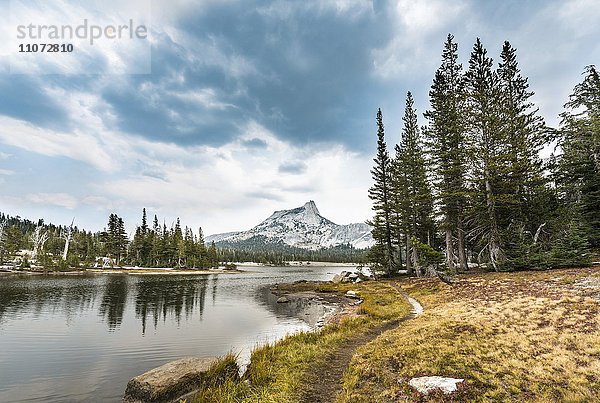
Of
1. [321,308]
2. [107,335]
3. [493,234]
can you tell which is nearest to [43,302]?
[107,335]

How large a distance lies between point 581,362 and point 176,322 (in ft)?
82.0

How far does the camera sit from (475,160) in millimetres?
34031

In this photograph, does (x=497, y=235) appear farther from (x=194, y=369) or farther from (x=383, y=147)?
(x=194, y=369)

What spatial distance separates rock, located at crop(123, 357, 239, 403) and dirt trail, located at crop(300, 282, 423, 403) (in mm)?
3159

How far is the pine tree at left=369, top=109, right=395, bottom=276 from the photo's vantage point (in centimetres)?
4822

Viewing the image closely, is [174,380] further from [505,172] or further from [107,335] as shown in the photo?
[505,172]

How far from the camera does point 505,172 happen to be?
31.2 m

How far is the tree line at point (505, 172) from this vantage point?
30562 mm

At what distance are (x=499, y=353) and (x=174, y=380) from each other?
11.0 metres

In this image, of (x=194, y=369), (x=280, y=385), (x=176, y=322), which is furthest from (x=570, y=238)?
(x=176, y=322)

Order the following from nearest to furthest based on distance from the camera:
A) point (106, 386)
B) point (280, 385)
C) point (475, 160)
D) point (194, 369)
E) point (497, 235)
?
point (280, 385)
point (194, 369)
point (106, 386)
point (497, 235)
point (475, 160)

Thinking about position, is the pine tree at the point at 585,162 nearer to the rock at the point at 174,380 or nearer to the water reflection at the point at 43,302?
the rock at the point at 174,380

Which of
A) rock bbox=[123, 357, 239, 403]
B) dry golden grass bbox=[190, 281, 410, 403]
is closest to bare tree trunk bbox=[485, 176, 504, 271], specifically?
dry golden grass bbox=[190, 281, 410, 403]

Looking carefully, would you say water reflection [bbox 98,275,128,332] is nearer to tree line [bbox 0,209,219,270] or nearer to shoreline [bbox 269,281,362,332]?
shoreline [bbox 269,281,362,332]
